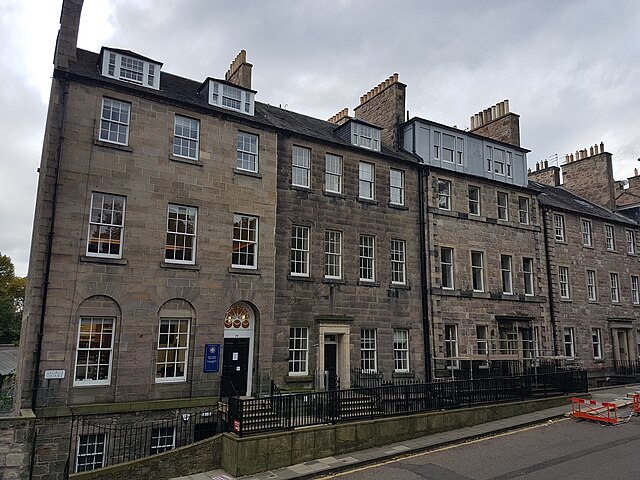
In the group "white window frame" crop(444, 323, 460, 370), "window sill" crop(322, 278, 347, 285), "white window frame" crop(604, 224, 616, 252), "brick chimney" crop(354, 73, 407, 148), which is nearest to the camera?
"window sill" crop(322, 278, 347, 285)

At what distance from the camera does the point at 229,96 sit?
62.7 ft

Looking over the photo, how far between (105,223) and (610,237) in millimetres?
32324

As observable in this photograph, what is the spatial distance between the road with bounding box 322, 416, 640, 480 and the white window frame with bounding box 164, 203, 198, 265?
8.83m

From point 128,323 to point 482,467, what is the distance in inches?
439

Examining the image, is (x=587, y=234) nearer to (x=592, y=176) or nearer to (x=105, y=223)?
(x=592, y=176)

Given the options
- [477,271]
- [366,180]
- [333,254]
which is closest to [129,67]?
[333,254]

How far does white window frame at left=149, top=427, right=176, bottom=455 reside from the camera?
48.1ft

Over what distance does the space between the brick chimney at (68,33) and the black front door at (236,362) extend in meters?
11.0

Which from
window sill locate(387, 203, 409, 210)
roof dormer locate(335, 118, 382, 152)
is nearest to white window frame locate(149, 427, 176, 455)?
window sill locate(387, 203, 409, 210)

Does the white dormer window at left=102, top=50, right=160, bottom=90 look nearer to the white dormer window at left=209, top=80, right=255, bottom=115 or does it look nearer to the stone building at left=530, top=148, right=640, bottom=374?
the white dormer window at left=209, top=80, right=255, bottom=115

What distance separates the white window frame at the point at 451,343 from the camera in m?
22.6

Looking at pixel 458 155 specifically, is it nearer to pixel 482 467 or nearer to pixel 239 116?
pixel 239 116

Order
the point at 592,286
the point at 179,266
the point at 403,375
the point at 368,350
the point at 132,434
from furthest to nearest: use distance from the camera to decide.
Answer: the point at 592,286 → the point at 403,375 → the point at 368,350 → the point at 179,266 → the point at 132,434

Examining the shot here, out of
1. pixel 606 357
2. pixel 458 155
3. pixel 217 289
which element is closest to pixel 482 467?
pixel 217 289
